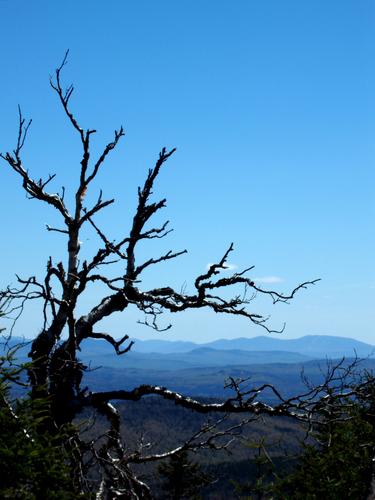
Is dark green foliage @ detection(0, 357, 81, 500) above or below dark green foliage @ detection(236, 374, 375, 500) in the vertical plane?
above

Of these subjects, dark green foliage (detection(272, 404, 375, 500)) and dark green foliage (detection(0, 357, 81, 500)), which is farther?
dark green foliage (detection(272, 404, 375, 500))

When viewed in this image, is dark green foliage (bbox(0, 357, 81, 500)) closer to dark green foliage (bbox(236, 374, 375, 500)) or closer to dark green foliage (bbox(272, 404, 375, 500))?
dark green foliage (bbox(236, 374, 375, 500))

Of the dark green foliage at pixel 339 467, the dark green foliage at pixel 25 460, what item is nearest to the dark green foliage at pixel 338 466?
the dark green foliage at pixel 339 467

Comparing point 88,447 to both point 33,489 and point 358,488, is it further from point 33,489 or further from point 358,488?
point 358,488

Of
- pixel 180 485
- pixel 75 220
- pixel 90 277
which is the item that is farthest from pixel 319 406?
pixel 180 485

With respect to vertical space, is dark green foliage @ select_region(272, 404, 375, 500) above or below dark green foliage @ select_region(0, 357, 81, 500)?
below

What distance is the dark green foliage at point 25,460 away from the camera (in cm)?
589

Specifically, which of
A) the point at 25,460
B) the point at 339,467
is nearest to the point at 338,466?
the point at 339,467

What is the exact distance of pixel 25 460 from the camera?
19.9ft

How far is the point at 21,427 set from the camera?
6.23 m

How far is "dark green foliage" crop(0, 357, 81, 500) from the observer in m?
5.89

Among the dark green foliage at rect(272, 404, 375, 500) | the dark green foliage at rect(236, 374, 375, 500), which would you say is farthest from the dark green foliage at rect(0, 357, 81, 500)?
the dark green foliage at rect(272, 404, 375, 500)

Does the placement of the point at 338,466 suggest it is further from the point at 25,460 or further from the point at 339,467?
the point at 25,460

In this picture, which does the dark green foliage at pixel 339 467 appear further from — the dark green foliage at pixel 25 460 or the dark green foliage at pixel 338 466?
the dark green foliage at pixel 25 460
